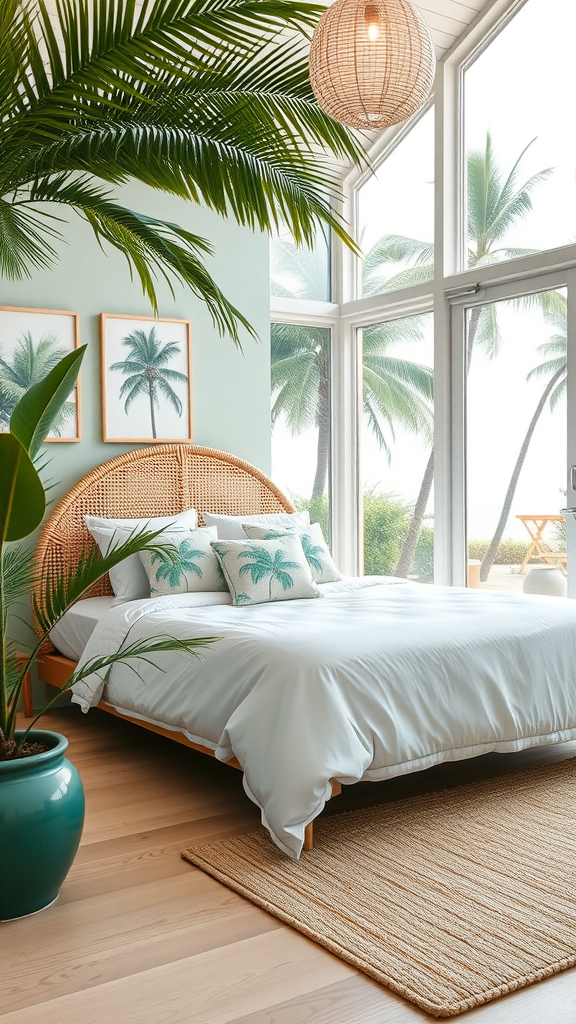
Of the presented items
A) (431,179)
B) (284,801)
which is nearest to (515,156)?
(431,179)

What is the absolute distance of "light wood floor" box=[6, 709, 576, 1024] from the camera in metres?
1.89

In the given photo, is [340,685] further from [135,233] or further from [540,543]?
[540,543]

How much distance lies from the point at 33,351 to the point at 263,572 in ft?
5.31

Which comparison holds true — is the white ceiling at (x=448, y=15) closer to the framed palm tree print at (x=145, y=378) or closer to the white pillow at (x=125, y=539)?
the framed palm tree print at (x=145, y=378)

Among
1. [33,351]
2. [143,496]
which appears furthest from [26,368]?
[143,496]

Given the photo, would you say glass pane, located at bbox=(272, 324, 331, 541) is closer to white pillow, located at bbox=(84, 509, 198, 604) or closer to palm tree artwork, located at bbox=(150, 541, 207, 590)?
white pillow, located at bbox=(84, 509, 198, 604)

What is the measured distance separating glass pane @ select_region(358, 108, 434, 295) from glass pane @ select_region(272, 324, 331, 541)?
0.52 m

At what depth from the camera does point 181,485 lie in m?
4.96

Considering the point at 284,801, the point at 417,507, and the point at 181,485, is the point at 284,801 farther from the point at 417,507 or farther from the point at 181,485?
the point at 417,507

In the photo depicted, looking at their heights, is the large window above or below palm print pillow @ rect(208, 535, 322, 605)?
above

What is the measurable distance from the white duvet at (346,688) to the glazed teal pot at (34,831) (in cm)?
59

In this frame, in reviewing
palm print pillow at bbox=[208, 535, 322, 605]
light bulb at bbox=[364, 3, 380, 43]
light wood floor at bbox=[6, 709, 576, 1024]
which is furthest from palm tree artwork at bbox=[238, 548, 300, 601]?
light bulb at bbox=[364, 3, 380, 43]

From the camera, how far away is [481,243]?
501 centimetres

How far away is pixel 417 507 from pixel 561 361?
1.31m
